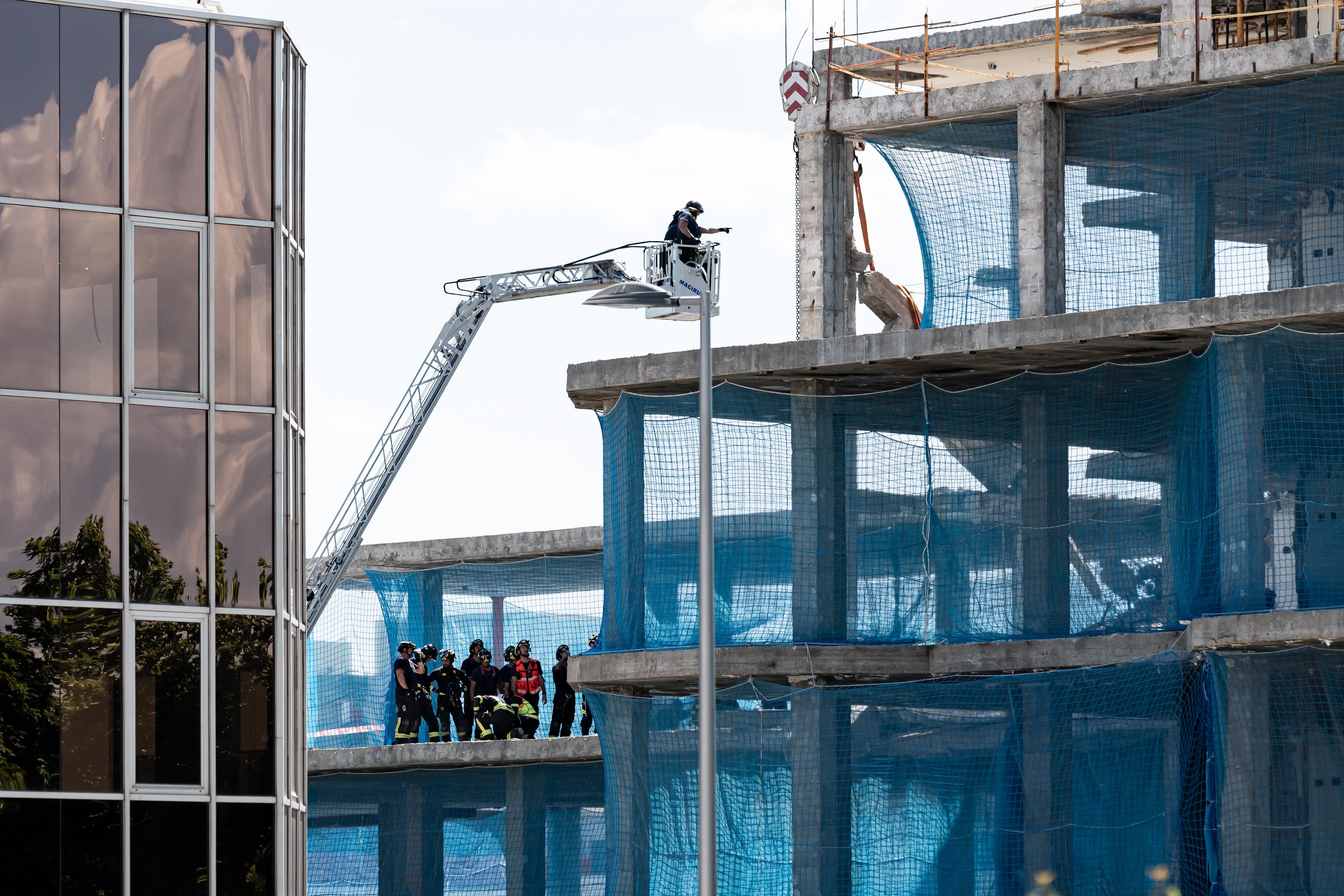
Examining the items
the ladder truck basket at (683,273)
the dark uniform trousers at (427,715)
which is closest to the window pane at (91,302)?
the ladder truck basket at (683,273)

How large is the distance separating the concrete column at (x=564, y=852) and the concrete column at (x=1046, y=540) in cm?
897

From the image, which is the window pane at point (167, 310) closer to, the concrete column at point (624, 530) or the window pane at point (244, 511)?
the window pane at point (244, 511)

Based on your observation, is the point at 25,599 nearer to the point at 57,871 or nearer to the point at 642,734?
the point at 57,871

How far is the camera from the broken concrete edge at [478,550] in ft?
111

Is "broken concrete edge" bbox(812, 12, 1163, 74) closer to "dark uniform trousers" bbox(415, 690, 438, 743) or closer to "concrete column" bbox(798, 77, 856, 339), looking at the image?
"concrete column" bbox(798, 77, 856, 339)

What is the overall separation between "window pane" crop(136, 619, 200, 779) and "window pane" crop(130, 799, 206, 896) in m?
0.23

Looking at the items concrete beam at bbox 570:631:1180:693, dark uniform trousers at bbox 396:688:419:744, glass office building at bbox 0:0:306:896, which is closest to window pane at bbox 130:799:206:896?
glass office building at bbox 0:0:306:896

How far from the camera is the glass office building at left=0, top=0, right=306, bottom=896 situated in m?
17.2

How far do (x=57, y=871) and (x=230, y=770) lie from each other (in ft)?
5.32

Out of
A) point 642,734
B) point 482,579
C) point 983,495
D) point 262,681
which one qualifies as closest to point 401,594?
point 482,579

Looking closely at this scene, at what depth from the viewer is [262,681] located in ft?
59.7

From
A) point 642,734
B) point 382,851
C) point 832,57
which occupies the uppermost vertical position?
point 832,57

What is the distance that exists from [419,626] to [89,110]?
56.0 feet

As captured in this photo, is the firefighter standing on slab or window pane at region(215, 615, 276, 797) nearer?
window pane at region(215, 615, 276, 797)
